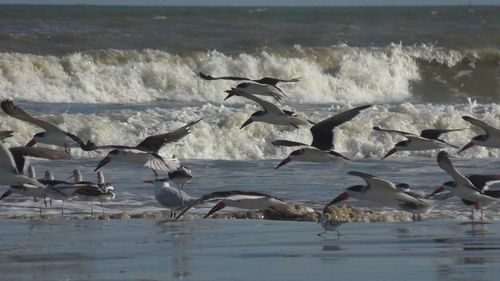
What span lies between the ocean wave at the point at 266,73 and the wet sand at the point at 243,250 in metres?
16.6

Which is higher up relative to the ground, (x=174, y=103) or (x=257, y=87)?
(x=257, y=87)

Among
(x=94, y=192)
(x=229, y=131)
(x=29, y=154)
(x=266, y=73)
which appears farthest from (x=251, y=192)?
(x=266, y=73)

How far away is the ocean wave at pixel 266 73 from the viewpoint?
99.3ft

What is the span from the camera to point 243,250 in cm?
1075

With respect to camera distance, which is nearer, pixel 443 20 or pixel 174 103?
pixel 174 103

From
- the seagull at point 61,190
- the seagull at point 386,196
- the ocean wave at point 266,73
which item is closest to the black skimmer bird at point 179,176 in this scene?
the seagull at point 61,190

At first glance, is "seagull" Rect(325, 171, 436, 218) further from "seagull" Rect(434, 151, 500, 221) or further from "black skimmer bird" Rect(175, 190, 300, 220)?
"black skimmer bird" Rect(175, 190, 300, 220)

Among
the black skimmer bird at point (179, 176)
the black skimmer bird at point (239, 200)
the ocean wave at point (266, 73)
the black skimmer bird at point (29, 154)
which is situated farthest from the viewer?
the ocean wave at point (266, 73)

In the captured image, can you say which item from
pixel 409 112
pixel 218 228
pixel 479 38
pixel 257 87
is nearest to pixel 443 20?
pixel 479 38

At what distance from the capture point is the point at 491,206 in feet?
48.3

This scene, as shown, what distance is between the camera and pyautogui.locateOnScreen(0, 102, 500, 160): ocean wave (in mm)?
22013

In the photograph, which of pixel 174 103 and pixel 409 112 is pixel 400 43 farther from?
pixel 409 112

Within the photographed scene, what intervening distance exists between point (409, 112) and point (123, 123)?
20.0 ft

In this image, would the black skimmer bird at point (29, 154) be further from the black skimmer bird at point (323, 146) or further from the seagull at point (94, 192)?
the black skimmer bird at point (323, 146)
